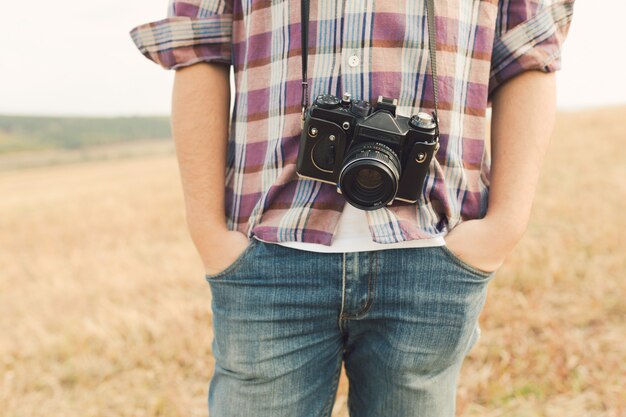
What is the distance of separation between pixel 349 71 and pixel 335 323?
56cm

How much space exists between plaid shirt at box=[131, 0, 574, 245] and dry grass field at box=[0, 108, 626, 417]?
1700 millimetres

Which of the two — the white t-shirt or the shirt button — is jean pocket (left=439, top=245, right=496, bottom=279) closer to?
the white t-shirt

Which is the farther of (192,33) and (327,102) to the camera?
(192,33)

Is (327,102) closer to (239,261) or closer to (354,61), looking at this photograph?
(354,61)

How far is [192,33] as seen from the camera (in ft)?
4.34

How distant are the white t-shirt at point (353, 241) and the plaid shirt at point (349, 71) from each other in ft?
0.06

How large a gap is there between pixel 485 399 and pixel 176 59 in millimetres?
2173

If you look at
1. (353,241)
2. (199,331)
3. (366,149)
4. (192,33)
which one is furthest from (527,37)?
(199,331)

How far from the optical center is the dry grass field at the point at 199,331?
2713 mm

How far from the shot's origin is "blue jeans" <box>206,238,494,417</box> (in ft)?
3.96

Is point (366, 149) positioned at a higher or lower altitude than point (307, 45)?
lower

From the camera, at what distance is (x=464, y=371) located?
9.38ft

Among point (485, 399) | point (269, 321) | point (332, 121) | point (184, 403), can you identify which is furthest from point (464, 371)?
point (332, 121)

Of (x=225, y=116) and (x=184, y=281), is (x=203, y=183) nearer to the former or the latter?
(x=225, y=116)
